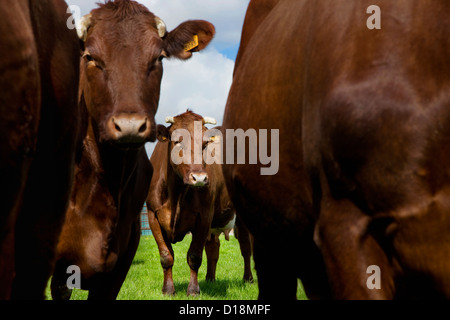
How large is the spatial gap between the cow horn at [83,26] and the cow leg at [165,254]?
5.25 meters

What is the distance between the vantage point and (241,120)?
2.59 meters

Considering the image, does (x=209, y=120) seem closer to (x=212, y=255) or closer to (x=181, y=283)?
(x=212, y=255)

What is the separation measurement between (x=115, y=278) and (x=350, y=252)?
3196 millimetres

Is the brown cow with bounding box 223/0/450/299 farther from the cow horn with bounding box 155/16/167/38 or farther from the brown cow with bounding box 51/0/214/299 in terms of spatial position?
the cow horn with bounding box 155/16/167/38

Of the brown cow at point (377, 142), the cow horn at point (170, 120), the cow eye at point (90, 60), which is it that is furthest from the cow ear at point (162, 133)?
the brown cow at point (377, 142)

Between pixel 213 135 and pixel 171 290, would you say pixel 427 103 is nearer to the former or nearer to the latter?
pixel 171 290

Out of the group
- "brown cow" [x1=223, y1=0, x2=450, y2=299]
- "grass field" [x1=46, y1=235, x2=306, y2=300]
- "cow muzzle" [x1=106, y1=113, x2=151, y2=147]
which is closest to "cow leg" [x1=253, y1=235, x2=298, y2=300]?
"brown cow" [x1=223, y1=0, x2=450, y2=299]

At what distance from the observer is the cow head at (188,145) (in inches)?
361

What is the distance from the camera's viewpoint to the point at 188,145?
974 centimetres

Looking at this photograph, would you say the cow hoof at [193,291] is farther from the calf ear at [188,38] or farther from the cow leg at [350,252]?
the cow leg at [350,252]

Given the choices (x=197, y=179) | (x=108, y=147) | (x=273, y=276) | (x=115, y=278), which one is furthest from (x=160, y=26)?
(x=197, y=179)

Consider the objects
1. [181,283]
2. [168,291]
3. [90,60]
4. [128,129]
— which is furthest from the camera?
[181,283]
